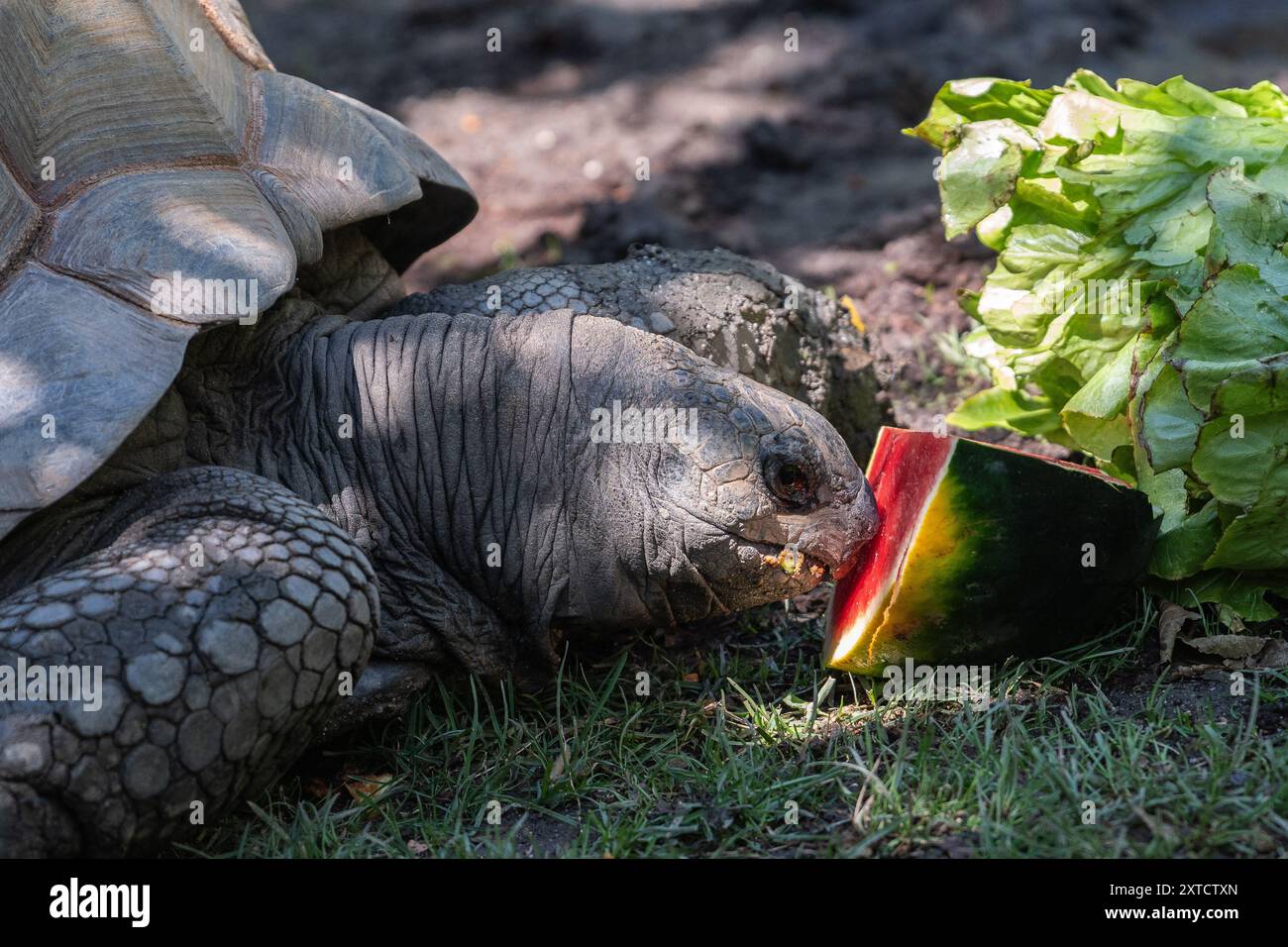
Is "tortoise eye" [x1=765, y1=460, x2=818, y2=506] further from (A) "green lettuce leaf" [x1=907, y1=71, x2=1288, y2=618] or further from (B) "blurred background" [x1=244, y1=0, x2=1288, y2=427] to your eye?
(B) "blurred background" [x1=244, y1=0, x2=1288, y2=427]

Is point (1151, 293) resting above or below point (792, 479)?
above

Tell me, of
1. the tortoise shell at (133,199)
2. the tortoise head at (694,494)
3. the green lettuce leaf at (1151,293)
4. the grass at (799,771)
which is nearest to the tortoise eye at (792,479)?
the tortoise head at (694,494)

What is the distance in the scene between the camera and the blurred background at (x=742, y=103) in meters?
5.21

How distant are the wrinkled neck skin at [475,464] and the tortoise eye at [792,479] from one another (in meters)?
0.35

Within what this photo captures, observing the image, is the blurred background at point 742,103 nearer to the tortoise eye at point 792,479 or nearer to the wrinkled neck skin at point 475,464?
the tortoise eye at point 792,479

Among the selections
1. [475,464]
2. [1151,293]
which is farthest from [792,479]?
[1151,293]

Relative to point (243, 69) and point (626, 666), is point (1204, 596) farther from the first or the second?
point (243, 69)

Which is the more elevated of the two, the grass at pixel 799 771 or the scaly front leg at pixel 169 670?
the scaly front leg at pixel 169 670

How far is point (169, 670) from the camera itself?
7.35 feet

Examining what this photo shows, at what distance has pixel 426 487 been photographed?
9.78ft

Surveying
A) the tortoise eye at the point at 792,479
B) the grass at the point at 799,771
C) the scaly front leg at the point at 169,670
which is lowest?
the grass at the point at 799,771

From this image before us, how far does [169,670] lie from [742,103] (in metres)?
5.01

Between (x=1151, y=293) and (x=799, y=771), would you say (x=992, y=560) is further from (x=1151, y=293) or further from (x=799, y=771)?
(x=1151, y=293)

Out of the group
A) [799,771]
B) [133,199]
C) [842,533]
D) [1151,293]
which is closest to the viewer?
[799,771]
